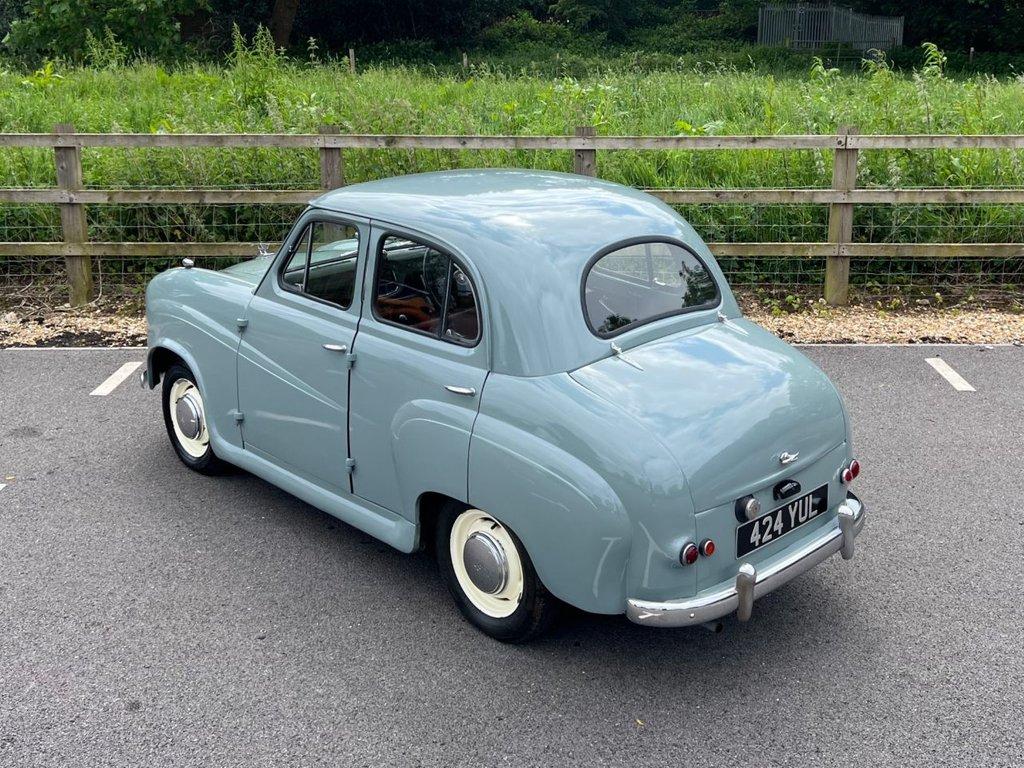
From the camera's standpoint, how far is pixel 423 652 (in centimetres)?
395

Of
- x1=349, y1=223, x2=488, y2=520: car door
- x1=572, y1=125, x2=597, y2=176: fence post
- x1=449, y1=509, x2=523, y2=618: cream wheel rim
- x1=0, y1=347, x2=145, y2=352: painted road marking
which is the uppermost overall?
x1=572, y1=125, x2=597, y2=176: fence post

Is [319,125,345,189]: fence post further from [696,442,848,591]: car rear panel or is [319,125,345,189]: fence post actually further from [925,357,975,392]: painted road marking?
[696,442,848,591]: car rear panel

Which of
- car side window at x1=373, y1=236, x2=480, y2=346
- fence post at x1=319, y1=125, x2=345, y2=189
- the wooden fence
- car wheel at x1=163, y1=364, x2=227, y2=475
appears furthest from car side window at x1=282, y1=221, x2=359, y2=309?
fence post at x1=319, y1=125, x2=345, y2=189

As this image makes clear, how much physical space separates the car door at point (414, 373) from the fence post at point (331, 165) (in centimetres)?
460

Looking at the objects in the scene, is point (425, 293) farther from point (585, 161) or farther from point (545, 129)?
point (545, 129)

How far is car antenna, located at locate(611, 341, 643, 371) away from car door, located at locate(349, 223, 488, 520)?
1.66 feet

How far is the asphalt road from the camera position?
3414mm

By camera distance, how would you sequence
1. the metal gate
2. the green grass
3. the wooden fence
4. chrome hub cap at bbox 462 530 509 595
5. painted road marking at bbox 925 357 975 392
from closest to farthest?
chrome hub cap at bbox 462 530 509 595 < painted road marking at bbox 925 357 975 392 < the wooden fence < the green grass < the metal gate

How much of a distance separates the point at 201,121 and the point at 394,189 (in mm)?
7031

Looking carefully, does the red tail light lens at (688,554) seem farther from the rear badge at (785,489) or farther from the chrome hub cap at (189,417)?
the chrome hub cap at (189,417)

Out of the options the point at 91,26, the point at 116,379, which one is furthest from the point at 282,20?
the point at 116,379

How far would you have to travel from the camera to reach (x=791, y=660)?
3.87 m

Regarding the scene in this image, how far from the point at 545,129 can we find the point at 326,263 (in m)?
6.77

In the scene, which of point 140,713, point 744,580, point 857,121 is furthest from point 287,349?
point 857,121
